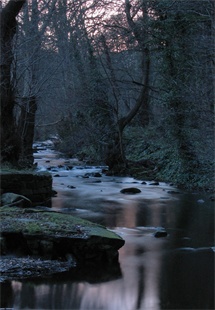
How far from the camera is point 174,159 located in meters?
18.3

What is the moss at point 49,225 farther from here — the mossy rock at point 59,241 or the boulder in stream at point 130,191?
the boulder in stream at point 130,191

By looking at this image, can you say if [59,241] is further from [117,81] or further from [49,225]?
[117,81]

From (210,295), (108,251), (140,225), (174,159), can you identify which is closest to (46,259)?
(108,251)

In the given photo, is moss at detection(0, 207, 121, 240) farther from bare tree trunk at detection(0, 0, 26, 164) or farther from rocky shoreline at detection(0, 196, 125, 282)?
bare tree trunk at detection(0, 0, 26, 164)

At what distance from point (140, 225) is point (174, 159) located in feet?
27.9

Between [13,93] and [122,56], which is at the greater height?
[122,56]

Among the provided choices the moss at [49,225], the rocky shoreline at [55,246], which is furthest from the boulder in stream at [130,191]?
the rocky shoreline at [55,246]

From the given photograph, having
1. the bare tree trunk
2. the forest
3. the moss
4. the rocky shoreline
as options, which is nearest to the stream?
the rocky shoreline

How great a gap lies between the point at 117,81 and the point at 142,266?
1548cm

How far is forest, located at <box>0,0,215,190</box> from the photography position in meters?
14.6

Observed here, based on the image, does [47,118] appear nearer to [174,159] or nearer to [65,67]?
[65,67]

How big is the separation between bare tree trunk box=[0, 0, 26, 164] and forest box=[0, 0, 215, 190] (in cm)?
3

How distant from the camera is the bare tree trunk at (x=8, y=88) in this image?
47.8 ft

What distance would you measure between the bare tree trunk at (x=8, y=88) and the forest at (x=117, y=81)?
0.11 feet
